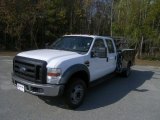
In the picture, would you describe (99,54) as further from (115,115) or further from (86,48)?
(115,115)

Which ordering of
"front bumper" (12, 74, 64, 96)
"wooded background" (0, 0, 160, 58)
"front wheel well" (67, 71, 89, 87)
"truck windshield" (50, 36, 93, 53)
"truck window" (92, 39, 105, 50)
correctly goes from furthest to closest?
"wooded background" (0, 0, 160, 58), "truck window" (92, 39, 105, 50), "truck windshield" (50, 36, 93, 53), "front wheel well" (67, 71, 89, 87), "front bumper" (12, 74, 64, 96)

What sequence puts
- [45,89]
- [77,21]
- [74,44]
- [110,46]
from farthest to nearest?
1. [77,21]
2. [110,46]
3. [74,44]
4. [45,89]

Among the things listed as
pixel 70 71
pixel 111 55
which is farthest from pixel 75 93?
pixel 111 55

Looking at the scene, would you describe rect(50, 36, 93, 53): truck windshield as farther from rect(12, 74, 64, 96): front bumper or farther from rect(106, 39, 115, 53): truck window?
rect(12, 74, 64, 96): front bumper

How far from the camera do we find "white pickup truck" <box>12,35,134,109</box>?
18.8 ft

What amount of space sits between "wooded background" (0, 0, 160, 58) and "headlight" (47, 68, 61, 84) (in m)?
16.1

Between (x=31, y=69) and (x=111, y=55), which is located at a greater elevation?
(x=111, y=55)

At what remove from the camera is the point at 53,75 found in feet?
18.7

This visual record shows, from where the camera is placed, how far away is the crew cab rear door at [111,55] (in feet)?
27.6

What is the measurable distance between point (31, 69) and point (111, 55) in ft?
11.5

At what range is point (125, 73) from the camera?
1082cm

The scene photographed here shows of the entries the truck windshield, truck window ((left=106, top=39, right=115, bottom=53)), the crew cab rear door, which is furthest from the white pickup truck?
truck window ((left=106, top=39, right=115, bottom=53))

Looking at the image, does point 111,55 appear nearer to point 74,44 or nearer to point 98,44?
point 98,44

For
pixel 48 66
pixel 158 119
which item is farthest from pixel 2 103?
pixel 158 119
